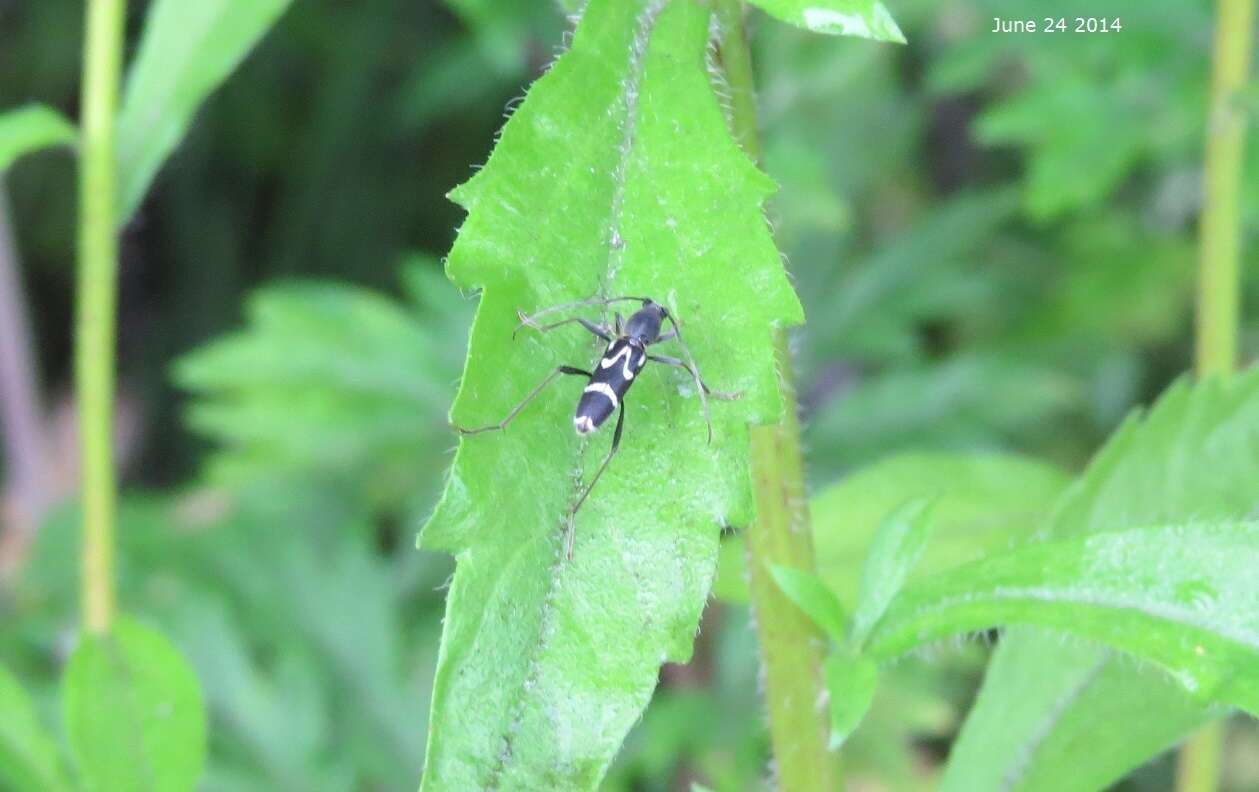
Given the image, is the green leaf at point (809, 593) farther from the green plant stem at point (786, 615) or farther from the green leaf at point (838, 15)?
the green leaf at point (838, 15)

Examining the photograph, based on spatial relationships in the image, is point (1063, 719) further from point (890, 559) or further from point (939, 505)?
point (939, 505)

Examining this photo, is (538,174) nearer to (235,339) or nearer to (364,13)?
(235,339)

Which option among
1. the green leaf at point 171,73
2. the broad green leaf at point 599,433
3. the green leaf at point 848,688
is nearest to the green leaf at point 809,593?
the green leaf at point 848,688

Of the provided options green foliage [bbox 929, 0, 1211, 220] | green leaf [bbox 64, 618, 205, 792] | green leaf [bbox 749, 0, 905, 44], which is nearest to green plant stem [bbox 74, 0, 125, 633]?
green leaf [bbox 64, 618, 205, 792]

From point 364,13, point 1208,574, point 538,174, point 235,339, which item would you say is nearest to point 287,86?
point 364,13

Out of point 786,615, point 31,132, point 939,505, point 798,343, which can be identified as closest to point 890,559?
point 786,615

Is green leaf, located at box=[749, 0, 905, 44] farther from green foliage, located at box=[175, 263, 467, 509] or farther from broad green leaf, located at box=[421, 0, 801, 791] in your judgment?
green foliage, located at box=[175, 263, 467, 509]

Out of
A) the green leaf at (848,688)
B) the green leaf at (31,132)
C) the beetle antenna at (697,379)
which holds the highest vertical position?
the green leaf at (31,132)
